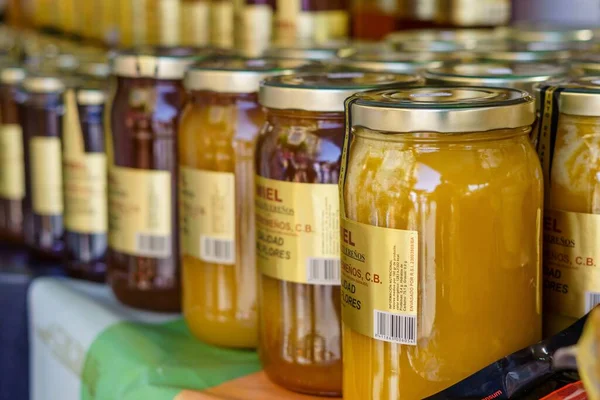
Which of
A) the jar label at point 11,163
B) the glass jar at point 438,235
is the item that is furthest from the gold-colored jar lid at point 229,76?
the jar label at point 11,163

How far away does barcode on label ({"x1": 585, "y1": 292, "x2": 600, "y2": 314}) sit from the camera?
70cm

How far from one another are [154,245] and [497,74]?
1.45ft

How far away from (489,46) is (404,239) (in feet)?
2.04

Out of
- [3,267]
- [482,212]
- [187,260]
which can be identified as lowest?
[3,267]

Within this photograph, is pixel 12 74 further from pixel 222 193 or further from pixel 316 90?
pixel 316 90

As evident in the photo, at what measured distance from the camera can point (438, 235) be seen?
0.64 meters

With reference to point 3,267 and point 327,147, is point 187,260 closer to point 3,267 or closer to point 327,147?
point 327,147

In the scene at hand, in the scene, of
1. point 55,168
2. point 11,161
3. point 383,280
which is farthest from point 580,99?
point 11,161

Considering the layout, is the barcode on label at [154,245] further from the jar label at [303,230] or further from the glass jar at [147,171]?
the jar label at [303,230]

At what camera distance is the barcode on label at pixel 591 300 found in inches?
27.4

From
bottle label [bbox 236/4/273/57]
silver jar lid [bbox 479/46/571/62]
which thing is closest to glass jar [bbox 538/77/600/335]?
silver jar lid [bbox 479/46/571/62]

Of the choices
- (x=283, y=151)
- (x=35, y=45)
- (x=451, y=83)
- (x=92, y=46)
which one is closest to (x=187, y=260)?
(x=283, y=151)

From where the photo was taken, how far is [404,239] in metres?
0.64

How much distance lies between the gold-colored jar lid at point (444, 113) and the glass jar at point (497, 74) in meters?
0.09
